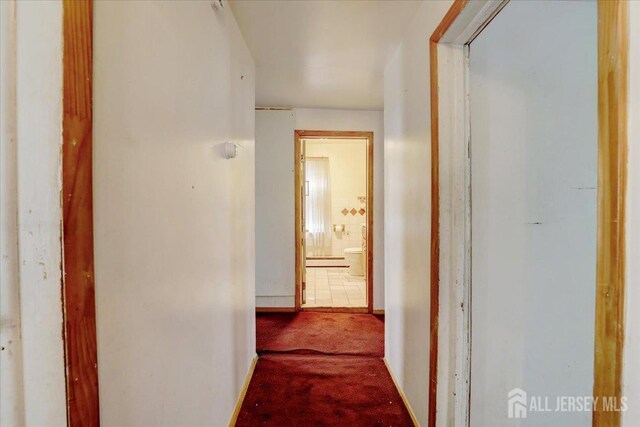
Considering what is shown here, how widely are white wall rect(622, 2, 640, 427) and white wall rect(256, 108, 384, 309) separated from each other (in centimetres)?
300

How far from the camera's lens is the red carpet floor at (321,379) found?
1.83 metres

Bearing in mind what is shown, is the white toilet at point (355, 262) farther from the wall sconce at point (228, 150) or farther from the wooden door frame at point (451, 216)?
the wall sconce at point (228, 150)

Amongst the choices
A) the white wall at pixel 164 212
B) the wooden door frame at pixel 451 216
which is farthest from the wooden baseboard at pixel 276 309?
the wooden door frame at pixel 451 216

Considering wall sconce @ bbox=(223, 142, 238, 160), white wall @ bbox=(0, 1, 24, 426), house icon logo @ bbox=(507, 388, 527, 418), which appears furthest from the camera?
wall sconce @ bbox=(223, 142, 238, 160)

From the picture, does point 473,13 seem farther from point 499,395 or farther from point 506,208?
point 499,395

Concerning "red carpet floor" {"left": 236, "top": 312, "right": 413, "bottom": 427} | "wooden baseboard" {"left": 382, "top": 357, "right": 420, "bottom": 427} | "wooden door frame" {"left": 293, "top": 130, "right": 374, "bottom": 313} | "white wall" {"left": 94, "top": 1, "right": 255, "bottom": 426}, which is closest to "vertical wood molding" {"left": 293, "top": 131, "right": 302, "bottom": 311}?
"wooden door frame" {"left": 293, "top": 130, "right": 374, "bottom": 313}

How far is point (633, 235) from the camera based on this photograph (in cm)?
56

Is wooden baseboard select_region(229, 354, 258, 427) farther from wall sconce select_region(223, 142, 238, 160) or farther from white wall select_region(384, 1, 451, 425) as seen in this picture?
wall sconce select_region(223, 142, 238, 160)

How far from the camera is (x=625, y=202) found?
0.56 metres

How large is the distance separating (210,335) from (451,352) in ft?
3.54

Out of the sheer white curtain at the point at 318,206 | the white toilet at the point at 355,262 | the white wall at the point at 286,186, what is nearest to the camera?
the white wall at the point at 286,186

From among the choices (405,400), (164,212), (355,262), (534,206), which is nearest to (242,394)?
(405,400)

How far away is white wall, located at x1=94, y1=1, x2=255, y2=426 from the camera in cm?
70

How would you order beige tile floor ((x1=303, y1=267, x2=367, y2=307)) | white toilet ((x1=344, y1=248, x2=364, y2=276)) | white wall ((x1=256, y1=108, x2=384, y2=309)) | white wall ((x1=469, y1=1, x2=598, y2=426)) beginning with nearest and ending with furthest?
white wall ((x1=469, y1=1, x2=598, y2=426)) < white wall ((x1=256, y1=108, x2=384, y2=309)) < beige tile floor ((x1=303, y1=267, x2=367, y2=307)) < white toilet ((x1=344, y1=248, x2=364, y2=276))
